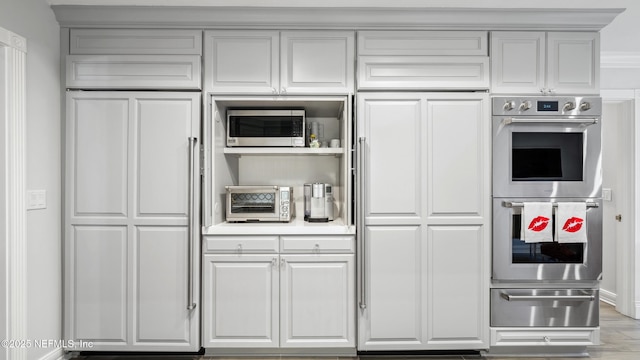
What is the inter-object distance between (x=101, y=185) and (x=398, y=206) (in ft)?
6.16

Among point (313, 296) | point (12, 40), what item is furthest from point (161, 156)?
point (313, 296)

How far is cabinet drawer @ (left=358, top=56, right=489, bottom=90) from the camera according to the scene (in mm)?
2348

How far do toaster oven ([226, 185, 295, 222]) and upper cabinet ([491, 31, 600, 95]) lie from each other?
1570 millimetres

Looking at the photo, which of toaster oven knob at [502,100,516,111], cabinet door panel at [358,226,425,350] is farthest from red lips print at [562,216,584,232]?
cabinet door panel at [358,226,425,350]

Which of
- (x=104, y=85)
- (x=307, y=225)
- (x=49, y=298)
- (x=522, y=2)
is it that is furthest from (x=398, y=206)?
(x=49, y=298)

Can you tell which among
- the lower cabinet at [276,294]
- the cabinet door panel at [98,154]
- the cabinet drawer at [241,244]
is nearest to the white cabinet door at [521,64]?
the lower cabinet at [276,294]

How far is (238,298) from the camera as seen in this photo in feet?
7.68

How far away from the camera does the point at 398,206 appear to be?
2.35m

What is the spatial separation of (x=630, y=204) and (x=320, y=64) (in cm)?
304

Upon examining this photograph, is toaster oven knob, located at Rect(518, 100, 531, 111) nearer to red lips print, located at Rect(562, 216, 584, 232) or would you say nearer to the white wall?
red lips print, located at Rect(562, 216, 584, 232)

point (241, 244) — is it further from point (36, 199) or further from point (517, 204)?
point (517, 204)

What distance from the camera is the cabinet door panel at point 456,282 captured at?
7.73 feet

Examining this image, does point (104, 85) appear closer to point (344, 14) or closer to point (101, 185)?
point (101, 185)

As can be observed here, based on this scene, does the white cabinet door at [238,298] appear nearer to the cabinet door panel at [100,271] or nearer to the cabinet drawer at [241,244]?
the cabinet drawer at [241,244]
